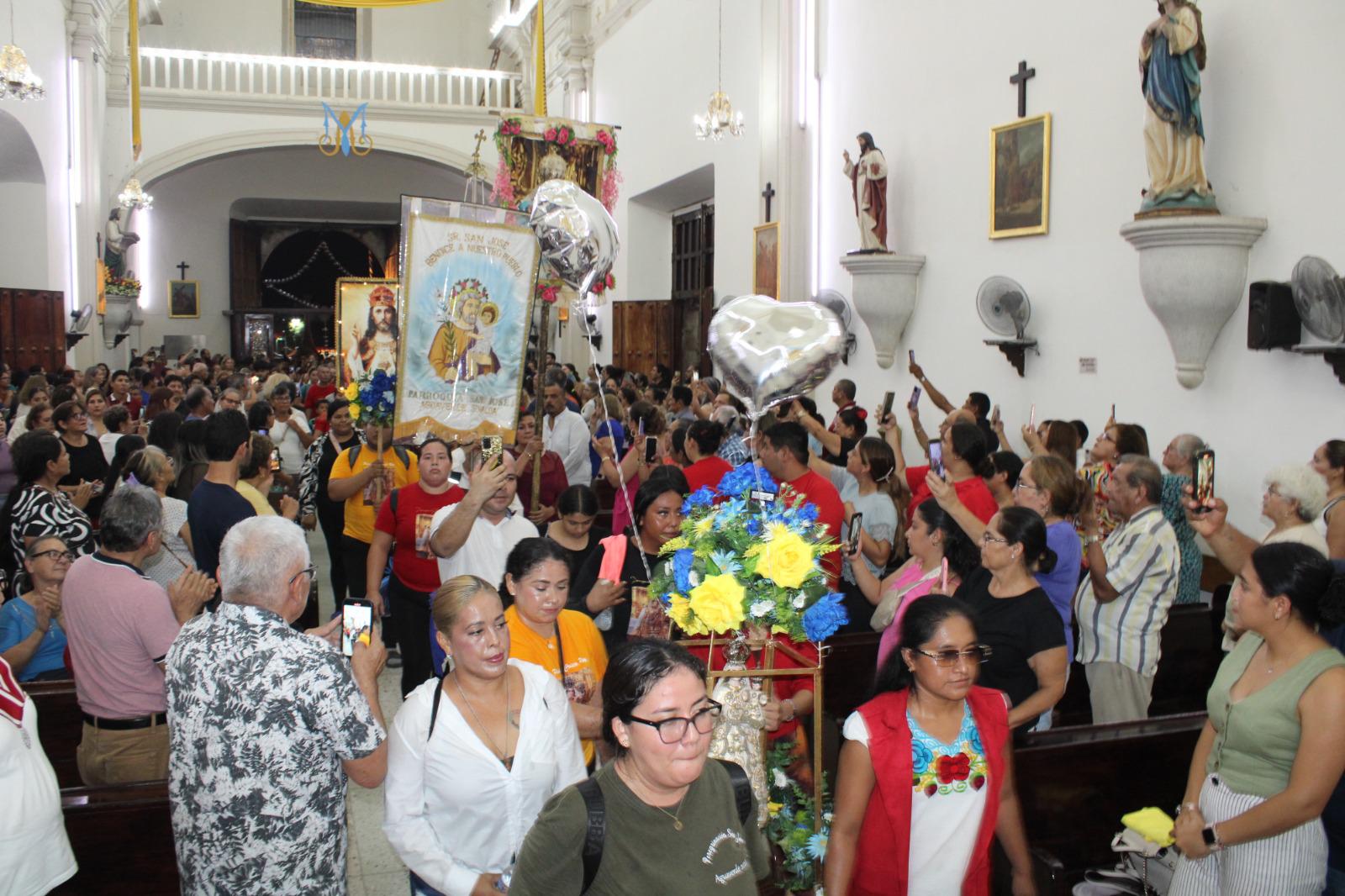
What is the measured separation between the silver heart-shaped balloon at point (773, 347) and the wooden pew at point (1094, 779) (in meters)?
1.38

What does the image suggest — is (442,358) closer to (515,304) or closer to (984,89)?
(515,304)

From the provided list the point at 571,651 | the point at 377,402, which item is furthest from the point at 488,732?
the point at 377,402

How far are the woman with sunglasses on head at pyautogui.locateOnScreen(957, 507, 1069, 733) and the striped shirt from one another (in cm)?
79

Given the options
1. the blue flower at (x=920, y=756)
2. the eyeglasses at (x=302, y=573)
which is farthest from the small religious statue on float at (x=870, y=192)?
the eyeglasses at (x=302, y=573)

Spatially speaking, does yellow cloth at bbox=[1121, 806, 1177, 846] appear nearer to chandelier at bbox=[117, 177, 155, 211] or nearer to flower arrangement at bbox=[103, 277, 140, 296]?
chandelier at bbox=[117, 177, 155, 211]

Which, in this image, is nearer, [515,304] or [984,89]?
[515,304]

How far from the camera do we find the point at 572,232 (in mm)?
5352

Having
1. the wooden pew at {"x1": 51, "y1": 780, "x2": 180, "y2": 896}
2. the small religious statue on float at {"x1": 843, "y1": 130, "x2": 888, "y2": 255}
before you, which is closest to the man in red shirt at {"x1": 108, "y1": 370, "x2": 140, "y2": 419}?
the small religious statue on float at {"x1": 843, "y1": 130, "x2": 888, "y2": 255}

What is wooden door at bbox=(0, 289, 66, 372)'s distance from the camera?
14781 mm

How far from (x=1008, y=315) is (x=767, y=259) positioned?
437 cm

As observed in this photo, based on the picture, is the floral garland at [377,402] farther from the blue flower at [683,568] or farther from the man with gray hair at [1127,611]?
the man with gray hair at [1127,611]

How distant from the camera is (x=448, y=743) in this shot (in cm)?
265

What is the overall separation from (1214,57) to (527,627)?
5799 millimetres

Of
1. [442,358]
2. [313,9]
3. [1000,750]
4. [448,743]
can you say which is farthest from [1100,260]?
[313,9]
